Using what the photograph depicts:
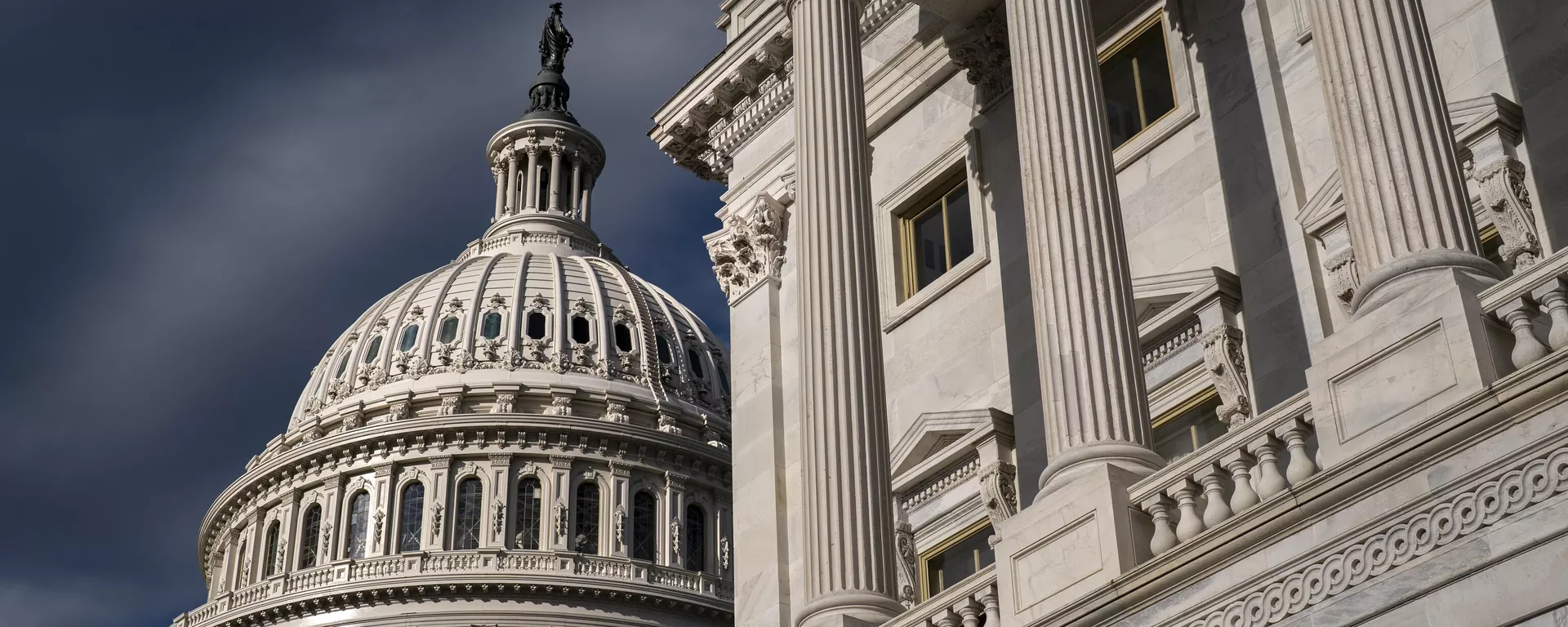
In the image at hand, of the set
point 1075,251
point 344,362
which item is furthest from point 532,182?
point 1075,251

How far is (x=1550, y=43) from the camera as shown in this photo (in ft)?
60.1

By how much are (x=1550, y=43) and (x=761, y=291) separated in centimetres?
1280

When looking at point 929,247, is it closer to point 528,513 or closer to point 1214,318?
point 1214,318

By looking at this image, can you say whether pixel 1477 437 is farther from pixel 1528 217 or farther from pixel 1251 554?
pixel 1528 217

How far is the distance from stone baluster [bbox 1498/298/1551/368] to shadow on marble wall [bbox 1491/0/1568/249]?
3.81 m

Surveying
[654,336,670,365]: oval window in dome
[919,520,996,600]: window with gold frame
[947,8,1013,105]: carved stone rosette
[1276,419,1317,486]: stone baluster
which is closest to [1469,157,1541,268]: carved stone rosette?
[1276,419,1317,486]: stone baluster

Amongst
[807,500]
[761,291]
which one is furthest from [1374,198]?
[761,291]

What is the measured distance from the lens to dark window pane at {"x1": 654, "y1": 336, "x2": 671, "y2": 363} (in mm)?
119000

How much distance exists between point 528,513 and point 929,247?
79.8 meters

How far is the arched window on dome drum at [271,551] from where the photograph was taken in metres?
107

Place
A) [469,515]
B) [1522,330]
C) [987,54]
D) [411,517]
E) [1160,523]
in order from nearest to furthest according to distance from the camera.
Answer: [1522,330], [1160,523], [987,54], [469,515], [411,517]

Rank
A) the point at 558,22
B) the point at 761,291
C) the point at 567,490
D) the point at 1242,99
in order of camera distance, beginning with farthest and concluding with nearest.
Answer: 1. the point at 558,22
2. the point at 567,490
3. the point at 761,291
4. the point at 1242,99

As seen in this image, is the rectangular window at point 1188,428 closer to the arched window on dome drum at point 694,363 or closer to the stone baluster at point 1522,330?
the stone baluster at point 1522,330

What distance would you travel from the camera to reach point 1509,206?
58.9ft
